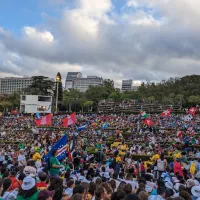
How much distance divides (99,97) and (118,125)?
164 feet

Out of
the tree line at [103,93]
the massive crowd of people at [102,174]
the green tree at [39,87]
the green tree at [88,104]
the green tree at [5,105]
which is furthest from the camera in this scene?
the green tree at [5,105]

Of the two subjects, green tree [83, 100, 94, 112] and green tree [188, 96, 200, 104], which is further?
green tree [83, 100, 94, 112]

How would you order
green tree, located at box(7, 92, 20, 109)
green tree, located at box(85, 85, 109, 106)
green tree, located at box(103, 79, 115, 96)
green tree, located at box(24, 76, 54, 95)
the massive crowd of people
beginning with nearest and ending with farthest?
the massive crowd of people
green tree, located at box(24, 76, 54, 95)
green tree, located at box(85, 85, 109, 106)
green tree, located at box(7, 92, 20, 109)
green tree, located at box(103, 79, 115, 96)

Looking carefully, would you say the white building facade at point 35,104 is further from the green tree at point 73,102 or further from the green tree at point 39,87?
the green tree at point 73,102

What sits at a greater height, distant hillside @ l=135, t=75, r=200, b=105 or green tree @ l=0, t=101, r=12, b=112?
distant hillside @ l=135, t=75, r=200, b=105

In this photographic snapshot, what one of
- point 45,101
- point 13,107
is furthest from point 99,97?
point 13,107

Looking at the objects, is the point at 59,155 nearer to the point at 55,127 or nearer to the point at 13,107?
the point at 55,127

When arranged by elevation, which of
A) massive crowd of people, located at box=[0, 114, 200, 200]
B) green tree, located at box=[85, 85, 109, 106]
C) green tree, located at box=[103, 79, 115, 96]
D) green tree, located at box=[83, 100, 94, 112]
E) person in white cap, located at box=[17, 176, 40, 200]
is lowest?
massive crowd of people, located at box=[0, 114, 200, 200]

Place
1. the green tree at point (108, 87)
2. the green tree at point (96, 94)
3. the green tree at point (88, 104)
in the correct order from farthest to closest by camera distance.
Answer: the green tree at point (108, 87), the green tree at point (96, 94), the green tree at point (88, 104)

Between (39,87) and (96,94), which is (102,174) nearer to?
(39,87)

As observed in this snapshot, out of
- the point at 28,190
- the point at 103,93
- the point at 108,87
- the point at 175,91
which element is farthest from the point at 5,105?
the point at 28,190

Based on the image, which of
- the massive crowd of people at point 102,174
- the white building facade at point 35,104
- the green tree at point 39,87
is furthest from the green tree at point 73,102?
the massive crowd of people at point 102,174

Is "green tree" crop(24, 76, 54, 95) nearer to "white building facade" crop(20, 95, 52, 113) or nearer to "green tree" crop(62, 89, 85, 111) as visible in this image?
"green tree" crop(62, 89, 85, 111)

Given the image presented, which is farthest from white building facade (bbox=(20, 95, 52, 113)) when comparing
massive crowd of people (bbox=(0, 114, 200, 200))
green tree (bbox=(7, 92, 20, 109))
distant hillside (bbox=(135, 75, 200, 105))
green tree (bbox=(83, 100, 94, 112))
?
massive crowd of people (bbox=(0, 114, 200, 200))
